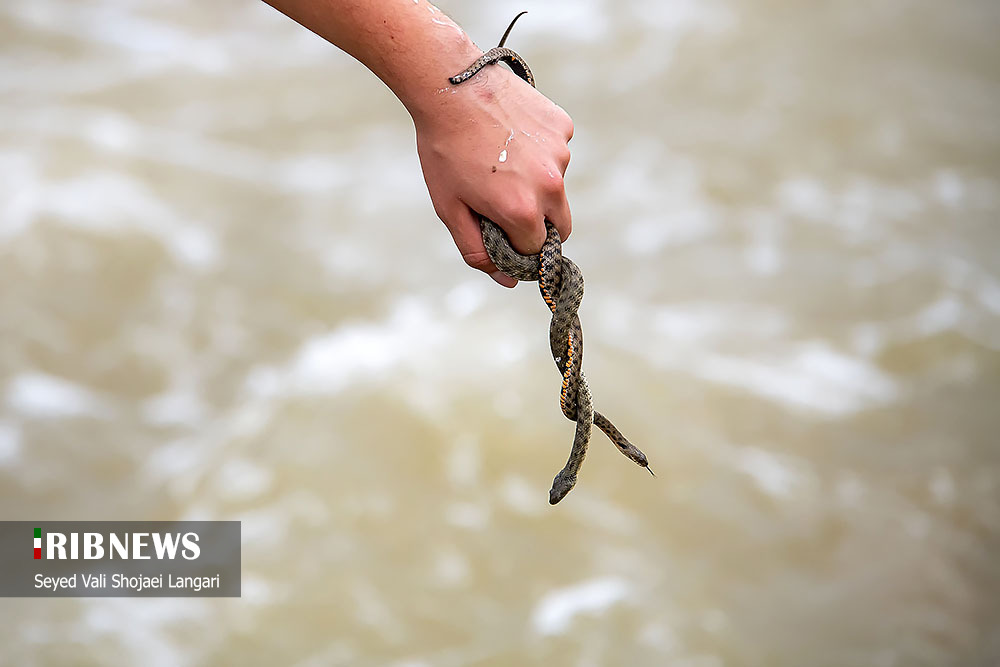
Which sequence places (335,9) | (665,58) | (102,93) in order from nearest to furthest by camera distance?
(335,9)
(102,93)
(665,58)

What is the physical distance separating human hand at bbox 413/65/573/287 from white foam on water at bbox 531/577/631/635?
213 centimetres

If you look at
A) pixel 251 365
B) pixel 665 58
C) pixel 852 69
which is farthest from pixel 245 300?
pixel 852 69

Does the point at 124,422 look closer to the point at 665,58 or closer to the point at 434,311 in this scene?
the point at 434,311

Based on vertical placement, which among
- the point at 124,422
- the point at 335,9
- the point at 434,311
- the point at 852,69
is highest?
the point at 852,69

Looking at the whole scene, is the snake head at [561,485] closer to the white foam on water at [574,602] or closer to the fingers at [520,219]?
the fingers at [520,219]

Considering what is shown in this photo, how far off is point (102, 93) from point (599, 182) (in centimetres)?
282

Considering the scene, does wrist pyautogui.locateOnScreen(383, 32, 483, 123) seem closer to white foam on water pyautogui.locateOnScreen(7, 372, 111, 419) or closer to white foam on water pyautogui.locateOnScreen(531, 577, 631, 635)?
white foam on water pyautogui.locateOnScreen(531, 577, 631, 635)

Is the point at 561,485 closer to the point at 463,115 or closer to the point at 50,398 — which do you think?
the point at 463,115

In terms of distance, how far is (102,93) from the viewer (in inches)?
226

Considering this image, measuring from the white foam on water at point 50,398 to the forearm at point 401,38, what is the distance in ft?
9.87

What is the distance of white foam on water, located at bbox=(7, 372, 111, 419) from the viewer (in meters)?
4.15

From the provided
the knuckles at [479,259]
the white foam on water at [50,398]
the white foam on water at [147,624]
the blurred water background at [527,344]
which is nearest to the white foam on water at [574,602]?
the blurred water background at [527,344]

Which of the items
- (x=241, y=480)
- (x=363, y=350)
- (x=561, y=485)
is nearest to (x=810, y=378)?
(x=363, y=350)

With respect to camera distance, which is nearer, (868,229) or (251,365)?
(251,365)
